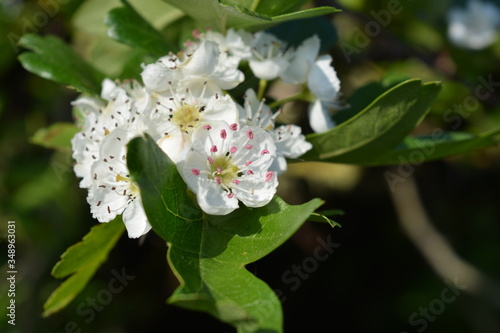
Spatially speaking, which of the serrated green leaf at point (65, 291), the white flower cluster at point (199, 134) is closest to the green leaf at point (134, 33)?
the white flower cluster at point (199, 134)

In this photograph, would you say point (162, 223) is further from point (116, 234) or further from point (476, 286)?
point (476, 286)

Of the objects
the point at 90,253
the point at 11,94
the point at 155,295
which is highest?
the point at 90,253

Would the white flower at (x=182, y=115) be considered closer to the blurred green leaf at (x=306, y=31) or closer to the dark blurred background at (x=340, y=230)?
the blurred green leaf at (x=306, y=31)

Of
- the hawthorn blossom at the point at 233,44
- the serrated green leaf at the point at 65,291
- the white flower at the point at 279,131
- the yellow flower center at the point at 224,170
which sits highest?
the hawthorn blossom at the point at 233,44

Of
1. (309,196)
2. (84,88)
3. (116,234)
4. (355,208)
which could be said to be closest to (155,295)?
(309,196)

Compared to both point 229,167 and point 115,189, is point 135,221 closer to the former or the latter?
point 115,189
